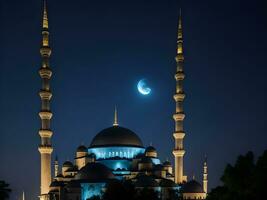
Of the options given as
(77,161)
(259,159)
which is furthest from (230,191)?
(77,161)

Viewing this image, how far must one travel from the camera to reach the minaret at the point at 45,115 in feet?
148

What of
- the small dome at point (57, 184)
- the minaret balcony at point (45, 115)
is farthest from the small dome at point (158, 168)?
the minaret balcony at point (45, 115)

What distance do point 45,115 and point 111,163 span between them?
725 cm

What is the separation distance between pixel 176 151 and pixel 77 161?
903 cm

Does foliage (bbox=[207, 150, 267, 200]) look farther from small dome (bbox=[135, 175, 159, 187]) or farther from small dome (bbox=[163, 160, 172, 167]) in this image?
small dome (bbox=[163, 160, 172, 167])

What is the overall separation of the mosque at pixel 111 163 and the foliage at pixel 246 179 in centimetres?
1707

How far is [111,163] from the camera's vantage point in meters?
47.6

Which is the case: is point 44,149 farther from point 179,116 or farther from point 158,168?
point 179,116

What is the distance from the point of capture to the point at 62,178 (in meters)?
46.7

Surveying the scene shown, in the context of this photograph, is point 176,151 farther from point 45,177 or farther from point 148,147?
point 45,177

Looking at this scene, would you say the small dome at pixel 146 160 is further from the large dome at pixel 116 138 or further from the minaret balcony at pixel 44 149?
the minaret balcony at pixel 44 149

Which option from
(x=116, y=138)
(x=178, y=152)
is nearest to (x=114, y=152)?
(x=116, y=138)

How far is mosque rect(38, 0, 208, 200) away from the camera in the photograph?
42156mm

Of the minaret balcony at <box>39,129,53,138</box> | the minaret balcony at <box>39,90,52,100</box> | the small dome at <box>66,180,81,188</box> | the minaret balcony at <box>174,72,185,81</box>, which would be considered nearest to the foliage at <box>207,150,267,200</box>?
the small dome at <box>66,180,81,188</box>
